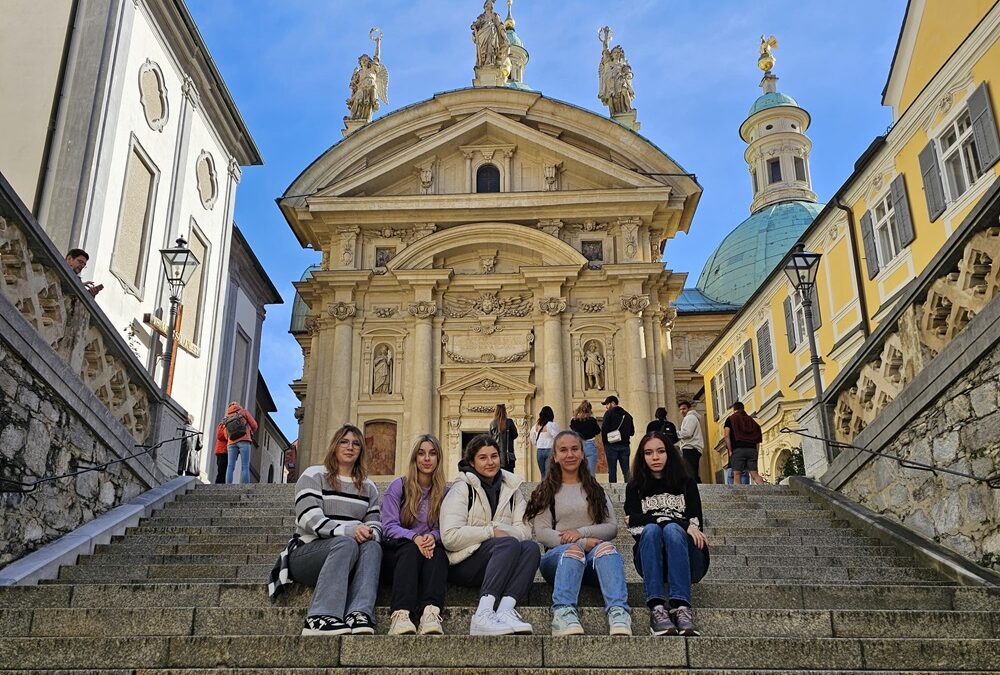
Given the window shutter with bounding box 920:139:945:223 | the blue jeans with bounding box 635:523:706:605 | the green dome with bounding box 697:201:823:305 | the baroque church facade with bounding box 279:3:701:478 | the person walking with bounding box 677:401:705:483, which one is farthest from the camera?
the green dome with bounding box 697:201:823:305

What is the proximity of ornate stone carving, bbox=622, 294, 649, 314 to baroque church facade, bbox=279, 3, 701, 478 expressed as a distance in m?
0.05

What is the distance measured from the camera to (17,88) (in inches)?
553

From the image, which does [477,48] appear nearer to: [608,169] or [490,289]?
[608,169]

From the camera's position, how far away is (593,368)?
24047mm

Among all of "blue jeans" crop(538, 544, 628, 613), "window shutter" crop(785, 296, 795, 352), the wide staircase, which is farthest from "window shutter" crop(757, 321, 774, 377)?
"blue jeans" crop(538, 544, 628, 613)

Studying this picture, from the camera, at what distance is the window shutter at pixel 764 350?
26.4 meters

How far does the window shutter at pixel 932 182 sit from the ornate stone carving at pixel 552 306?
9.61 metres

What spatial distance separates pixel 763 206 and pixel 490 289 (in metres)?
30.3

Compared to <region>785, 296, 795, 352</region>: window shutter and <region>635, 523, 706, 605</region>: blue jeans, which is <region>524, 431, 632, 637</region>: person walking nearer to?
<region>635, 523, 706, 605</region>: blue jeans

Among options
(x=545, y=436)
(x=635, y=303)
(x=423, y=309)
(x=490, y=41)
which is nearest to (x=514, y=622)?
(x=545, y=436)

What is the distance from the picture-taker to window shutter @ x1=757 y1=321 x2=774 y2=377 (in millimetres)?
26406

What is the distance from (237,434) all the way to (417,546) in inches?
333

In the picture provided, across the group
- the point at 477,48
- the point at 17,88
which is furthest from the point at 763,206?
the point at 17,88

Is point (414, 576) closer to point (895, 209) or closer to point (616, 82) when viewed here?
point (895, 209)
